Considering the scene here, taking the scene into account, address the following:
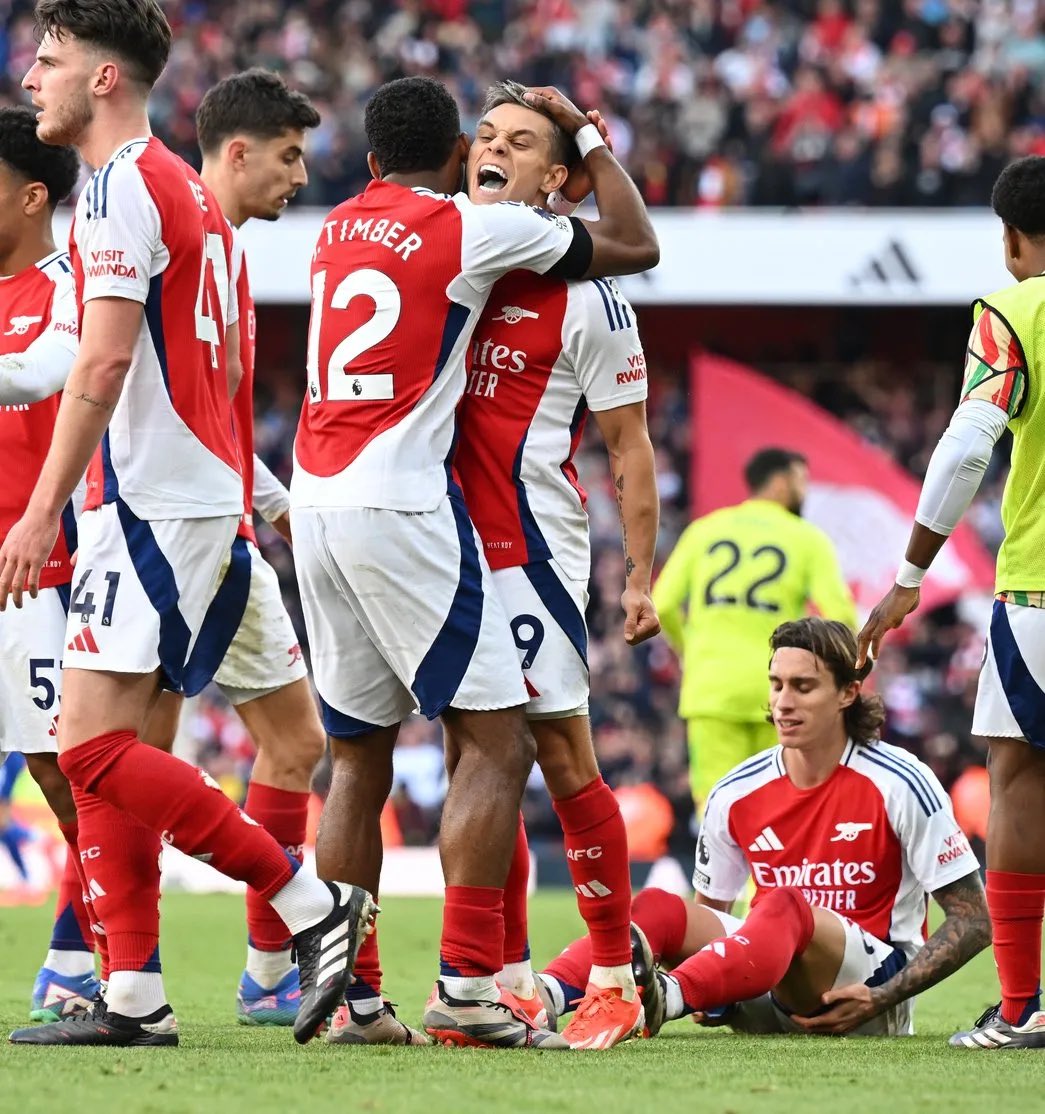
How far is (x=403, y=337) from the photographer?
4.72m

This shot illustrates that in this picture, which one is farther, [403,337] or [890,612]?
[890,612]

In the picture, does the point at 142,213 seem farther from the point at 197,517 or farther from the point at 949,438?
the point at 949,438

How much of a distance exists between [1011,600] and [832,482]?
43.8 feet

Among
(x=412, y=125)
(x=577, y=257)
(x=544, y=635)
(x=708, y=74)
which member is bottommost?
(x=544, y=635)

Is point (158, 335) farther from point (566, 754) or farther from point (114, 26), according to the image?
point (566, 754)

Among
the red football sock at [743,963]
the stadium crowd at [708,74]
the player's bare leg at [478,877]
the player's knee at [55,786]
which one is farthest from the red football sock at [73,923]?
the stadium crowd at [708,74]

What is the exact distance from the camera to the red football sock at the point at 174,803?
14.5ft

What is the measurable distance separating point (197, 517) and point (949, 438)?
5.90ft

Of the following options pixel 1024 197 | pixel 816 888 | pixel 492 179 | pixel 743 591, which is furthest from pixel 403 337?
pixel 743 591

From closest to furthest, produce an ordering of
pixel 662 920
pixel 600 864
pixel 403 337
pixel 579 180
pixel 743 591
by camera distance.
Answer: pixel 403 337 < pixel 600 864 < pixel 579 180 < pixel 662 920 < pixel 743 591

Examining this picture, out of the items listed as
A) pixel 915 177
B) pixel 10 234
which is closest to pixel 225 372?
pixel 10 234

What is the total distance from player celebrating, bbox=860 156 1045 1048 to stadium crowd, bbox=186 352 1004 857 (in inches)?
369


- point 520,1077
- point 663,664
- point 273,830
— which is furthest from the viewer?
point 663,664

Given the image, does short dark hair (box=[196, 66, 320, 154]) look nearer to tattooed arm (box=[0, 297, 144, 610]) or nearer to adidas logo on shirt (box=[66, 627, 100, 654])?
tattooed arm (box=[0, 297, 144, 610])
